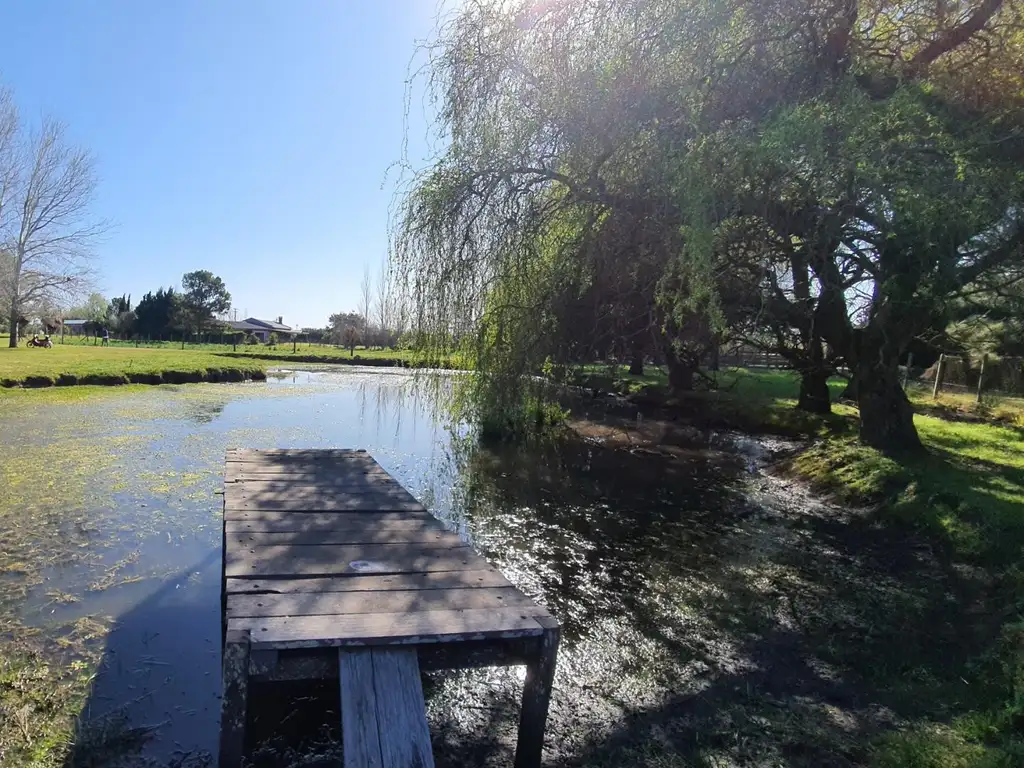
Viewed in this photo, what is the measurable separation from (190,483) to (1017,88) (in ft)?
34.6

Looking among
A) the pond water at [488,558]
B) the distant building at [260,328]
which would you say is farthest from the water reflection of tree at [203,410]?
the distant building at [260,328]

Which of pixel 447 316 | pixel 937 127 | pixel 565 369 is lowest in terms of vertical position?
pixel 565 369

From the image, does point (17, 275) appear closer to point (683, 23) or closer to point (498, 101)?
point (498, 101)

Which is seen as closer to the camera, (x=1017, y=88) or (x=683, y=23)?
(x=683, y=23)

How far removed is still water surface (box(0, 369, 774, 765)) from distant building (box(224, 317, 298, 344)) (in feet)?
195

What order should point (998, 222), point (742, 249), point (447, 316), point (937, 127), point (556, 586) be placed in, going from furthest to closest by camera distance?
point (447, 316), point (742, 249), point (998, 222), point (556, 586), point (937, 127)

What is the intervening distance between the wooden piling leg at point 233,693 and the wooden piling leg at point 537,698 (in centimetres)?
132

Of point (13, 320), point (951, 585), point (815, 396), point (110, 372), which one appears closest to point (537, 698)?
point (951, 585)

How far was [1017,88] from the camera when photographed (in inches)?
255

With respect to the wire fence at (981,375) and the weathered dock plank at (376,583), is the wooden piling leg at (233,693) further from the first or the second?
the wire fence at (981,375)

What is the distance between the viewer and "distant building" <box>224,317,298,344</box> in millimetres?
73812

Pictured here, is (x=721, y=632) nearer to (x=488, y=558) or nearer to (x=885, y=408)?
(x=488, y=558)

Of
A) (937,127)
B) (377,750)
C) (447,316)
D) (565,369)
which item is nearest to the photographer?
(377,750)

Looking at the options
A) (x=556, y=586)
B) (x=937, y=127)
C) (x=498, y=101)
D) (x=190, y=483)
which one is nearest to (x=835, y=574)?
(x=556, y=586)
